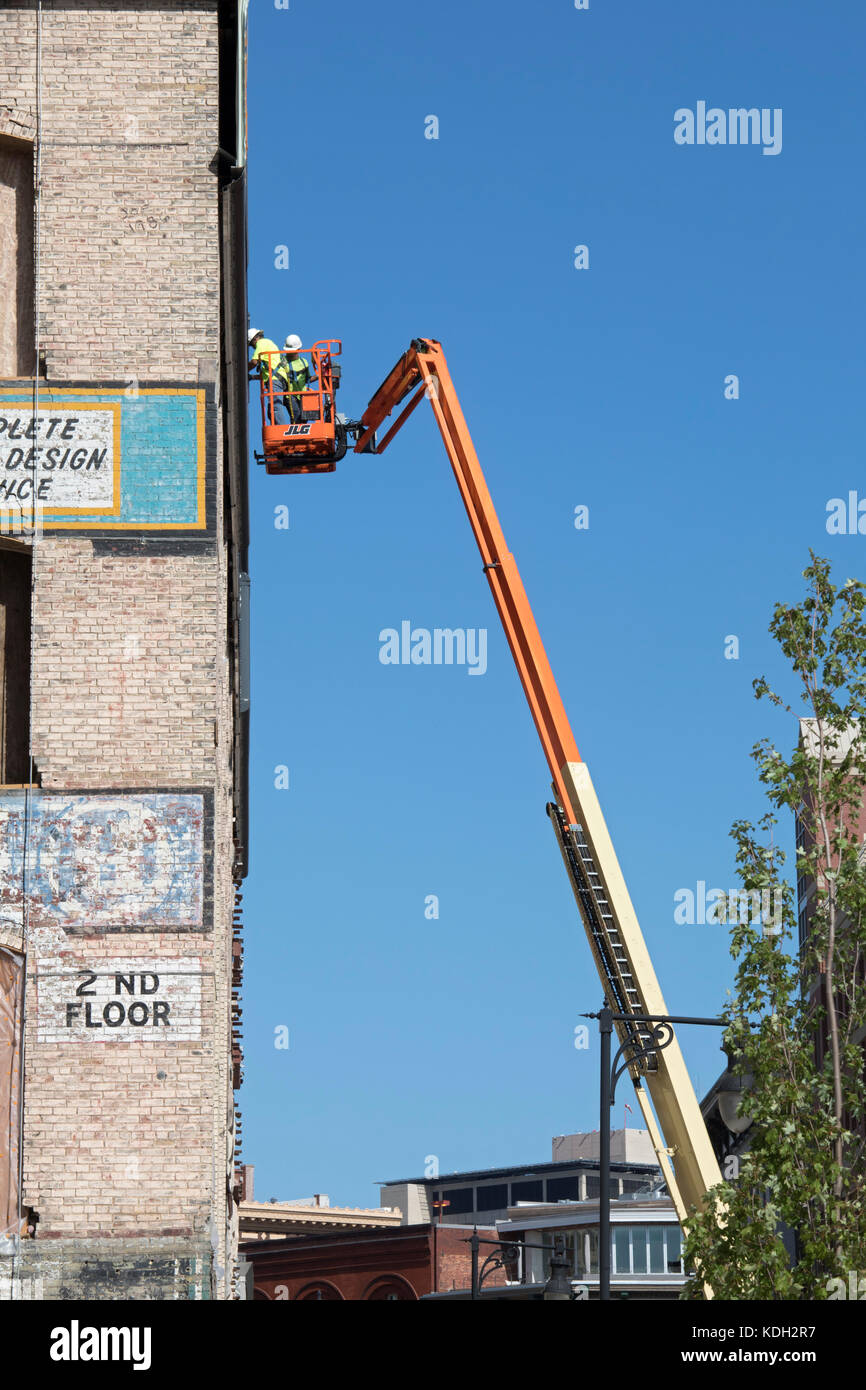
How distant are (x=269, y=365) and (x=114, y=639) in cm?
742

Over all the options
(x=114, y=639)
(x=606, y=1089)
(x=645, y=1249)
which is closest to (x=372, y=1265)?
(x=645, y=1249)

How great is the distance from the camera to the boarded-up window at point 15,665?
1950cm

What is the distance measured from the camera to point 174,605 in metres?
19.5

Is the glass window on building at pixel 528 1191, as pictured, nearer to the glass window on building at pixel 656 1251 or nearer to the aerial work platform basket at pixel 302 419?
the glass window on building at pixel 656 1251

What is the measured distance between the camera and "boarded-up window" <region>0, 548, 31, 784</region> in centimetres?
1950

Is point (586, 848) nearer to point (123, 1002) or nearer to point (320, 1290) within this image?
point (123, 1002)

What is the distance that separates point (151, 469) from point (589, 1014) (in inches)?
307

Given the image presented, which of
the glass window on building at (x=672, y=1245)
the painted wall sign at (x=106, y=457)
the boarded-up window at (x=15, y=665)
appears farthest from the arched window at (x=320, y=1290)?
the painted wall sign at (x=106, y=457)

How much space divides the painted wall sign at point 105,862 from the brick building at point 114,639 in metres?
0.02

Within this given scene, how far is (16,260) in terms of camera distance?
20.2 m

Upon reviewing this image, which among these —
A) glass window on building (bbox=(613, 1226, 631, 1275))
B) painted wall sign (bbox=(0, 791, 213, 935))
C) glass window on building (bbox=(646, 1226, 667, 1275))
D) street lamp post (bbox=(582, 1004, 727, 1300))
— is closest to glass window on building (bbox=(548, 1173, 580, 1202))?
glass window on building (bbox=(613, 1226, 631, 1275))

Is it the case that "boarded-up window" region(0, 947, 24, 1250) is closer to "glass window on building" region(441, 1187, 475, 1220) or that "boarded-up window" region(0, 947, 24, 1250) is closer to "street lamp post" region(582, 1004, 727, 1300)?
"street lamp post" region(582, 1004, 727, 1300)
